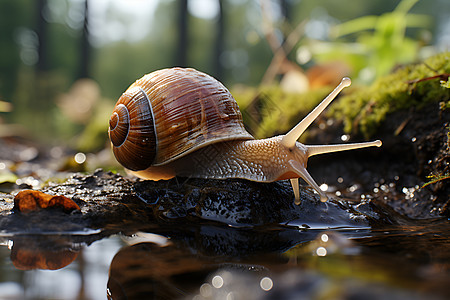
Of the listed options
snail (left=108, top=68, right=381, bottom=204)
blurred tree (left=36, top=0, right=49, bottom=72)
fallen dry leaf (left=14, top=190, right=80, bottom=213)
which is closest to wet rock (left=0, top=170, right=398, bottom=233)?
fallen dry leaf (left=14, top=190, right=80, bottom=213)

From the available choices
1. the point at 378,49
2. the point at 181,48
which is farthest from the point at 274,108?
the point at 181,48

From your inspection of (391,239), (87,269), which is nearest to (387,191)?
(391,239)

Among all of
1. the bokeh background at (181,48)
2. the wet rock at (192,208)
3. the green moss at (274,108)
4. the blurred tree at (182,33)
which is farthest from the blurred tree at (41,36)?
the wet rock at (192,208)

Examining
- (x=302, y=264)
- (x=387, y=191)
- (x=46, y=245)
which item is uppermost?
(x=302, y=264)

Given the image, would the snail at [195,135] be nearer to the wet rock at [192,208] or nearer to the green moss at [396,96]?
the wet rock at [192,208]

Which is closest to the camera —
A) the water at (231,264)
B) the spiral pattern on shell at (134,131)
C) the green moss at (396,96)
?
the water at (231,264)

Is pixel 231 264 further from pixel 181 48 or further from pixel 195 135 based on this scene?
pixel 181 48

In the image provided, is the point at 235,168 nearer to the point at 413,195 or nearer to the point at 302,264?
the point at 302,264
